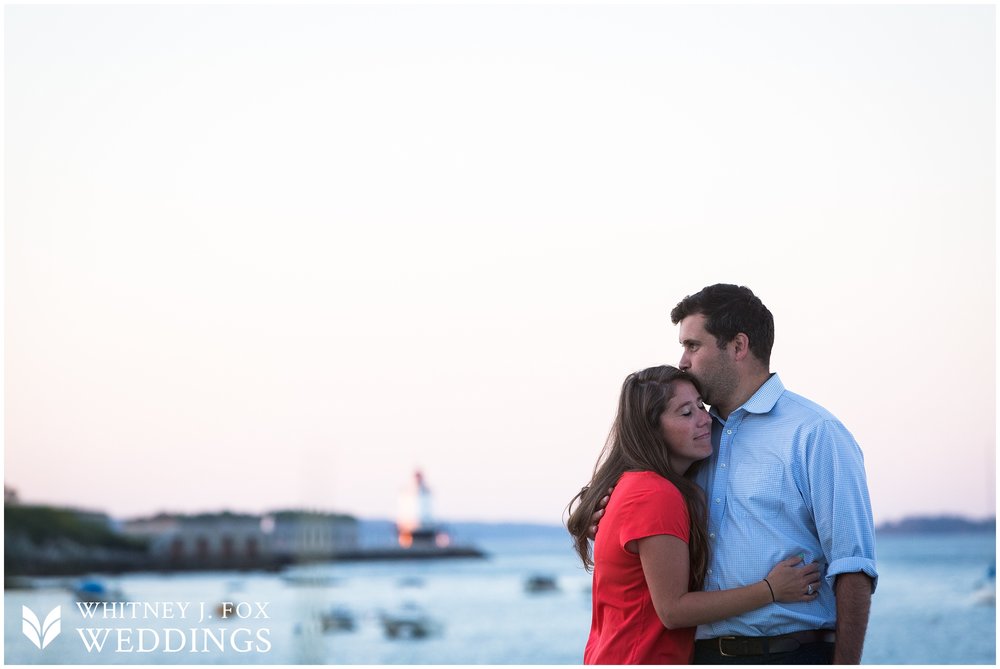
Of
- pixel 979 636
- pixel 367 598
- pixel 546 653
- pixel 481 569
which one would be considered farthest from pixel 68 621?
pixel 481 569

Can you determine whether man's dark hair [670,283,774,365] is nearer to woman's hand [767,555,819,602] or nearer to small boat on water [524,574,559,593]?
woman's hand [767,555,819,602]

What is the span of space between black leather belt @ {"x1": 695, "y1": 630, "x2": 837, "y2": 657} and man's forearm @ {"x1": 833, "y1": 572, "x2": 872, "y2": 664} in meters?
0.07

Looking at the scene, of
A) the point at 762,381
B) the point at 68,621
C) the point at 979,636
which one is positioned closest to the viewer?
the point at 762,381

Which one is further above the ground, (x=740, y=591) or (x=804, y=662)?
(x=740, y=591)

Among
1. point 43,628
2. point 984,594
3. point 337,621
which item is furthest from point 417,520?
point 43,628

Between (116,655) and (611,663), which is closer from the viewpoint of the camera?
(611,663)

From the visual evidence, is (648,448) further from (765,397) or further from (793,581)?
(793,581)

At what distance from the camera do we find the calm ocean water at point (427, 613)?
39281 millimetres

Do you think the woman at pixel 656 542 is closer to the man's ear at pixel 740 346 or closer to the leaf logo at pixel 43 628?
the man's ear at pixel 740 346

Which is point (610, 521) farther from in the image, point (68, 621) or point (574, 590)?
point (574, 590)

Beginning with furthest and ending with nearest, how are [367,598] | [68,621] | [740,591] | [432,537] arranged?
[432,537], [367,598], [68,621], [740,591]

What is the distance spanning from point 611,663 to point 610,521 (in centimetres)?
48

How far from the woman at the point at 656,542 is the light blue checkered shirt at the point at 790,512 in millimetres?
63

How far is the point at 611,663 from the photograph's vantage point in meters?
3.78
